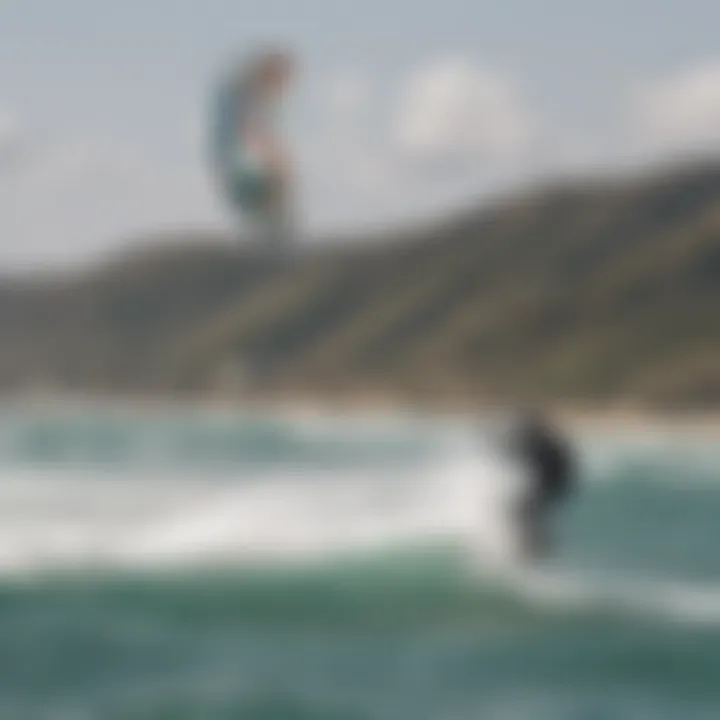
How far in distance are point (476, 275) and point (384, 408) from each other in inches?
1445

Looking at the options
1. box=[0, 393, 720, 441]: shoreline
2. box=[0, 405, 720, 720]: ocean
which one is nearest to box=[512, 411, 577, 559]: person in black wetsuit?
box=[0, 405, 720, 720]: ocean

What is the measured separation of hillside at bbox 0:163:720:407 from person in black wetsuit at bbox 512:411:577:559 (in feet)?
266

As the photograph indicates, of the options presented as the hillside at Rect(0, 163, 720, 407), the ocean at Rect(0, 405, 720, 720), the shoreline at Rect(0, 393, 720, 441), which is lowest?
the ocean at Rect(0, 405, 720, 720)

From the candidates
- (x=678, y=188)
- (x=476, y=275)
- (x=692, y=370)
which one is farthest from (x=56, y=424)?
(x=678, y=188)

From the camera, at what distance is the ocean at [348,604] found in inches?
501

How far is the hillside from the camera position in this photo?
11962 centimetres

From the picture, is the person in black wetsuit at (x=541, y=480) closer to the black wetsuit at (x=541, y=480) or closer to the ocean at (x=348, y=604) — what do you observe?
the black wetsuit at (x=541, y=480)

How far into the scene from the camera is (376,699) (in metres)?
12.6

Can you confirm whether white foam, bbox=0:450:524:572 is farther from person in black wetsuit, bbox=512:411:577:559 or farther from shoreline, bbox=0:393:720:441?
shoreline, bbox=0:393:720:441

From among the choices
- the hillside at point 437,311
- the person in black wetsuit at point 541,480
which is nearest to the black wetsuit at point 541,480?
the person in black wetsuit at point 541,480

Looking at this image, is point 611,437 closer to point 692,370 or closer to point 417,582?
point 692,370

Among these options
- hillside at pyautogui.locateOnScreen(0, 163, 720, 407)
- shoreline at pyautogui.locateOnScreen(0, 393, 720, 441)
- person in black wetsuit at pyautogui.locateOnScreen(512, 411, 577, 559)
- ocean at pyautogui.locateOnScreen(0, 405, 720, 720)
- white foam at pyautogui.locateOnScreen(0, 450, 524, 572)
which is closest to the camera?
ocean at pyautogui.locateOnScreen(0, 405, 720, 720)

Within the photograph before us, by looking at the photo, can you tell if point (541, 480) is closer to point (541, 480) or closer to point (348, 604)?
point (541, 480)

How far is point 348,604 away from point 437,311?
122 metres
